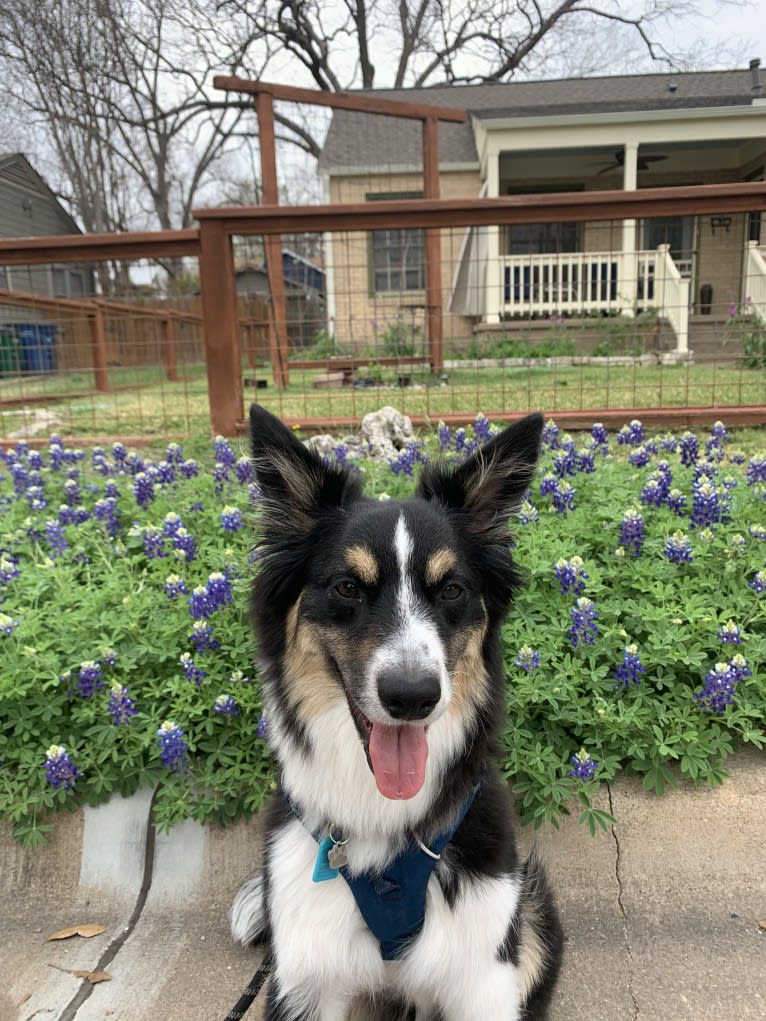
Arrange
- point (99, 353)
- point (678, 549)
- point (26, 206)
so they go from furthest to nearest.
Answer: point (99, 353) < point (26, 206) < point (678, 549)

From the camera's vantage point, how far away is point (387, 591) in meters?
2.02

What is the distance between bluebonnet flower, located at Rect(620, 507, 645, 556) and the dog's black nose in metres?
1.89

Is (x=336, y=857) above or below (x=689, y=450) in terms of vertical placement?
below

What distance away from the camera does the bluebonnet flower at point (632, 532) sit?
337 centimetres

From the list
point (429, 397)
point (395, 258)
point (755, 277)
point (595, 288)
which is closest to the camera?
point (429, 397)

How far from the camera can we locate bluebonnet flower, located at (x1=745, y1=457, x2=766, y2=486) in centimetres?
398

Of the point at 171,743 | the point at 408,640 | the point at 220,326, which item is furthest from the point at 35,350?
the point at 408,640

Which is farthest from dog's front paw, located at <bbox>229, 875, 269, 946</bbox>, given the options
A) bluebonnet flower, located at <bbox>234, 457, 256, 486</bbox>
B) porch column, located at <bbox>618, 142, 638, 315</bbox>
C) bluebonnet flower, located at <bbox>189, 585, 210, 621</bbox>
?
porch column, located at <bbox>618, 142, 638, 315</bbox>

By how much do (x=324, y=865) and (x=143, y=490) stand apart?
2.75 meters

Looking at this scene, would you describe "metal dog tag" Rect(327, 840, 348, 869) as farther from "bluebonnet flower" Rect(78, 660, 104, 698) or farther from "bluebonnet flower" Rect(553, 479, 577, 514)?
"bluebonnet flower" Rect(553, 479, 577, 514)

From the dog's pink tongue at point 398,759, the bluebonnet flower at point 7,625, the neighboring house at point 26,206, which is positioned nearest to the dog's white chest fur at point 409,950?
the dog's pink tongue at point 398,759

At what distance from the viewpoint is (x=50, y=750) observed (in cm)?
275

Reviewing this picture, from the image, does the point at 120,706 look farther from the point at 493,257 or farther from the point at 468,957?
the point at 493,257

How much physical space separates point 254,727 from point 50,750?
754 millimetres
